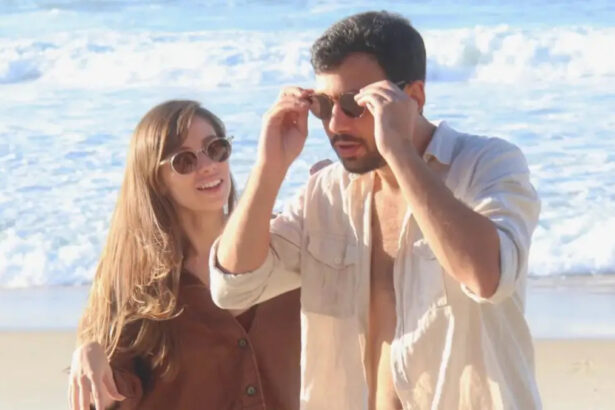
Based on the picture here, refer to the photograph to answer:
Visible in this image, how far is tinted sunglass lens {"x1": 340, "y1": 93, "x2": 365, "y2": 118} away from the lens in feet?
11.3

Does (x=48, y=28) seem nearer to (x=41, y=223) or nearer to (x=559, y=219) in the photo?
Result: (x=41, y=223)

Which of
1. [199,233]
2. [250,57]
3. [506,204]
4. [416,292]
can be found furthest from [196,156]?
[250,57]

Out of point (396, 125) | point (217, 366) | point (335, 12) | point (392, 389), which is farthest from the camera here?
point (335, 12)

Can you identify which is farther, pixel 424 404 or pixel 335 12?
pixel 335 12

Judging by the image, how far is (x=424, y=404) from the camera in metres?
3.46

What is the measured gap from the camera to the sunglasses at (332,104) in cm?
344

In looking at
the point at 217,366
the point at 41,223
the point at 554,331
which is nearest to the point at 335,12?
the point at 41,223

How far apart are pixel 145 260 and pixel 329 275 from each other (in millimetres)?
1059

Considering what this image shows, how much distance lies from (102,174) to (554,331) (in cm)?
655

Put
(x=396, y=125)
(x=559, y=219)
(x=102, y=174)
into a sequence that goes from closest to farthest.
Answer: (x=396, y=125) → (x=559, y=219) → (x=102, y=174)

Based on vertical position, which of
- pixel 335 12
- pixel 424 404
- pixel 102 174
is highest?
pixel 335 12

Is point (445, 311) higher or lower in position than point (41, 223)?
lower

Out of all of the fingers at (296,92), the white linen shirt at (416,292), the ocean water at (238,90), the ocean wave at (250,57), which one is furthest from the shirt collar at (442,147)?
the ocean wave at (250,57)

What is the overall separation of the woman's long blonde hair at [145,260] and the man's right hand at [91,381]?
0.33 metres
